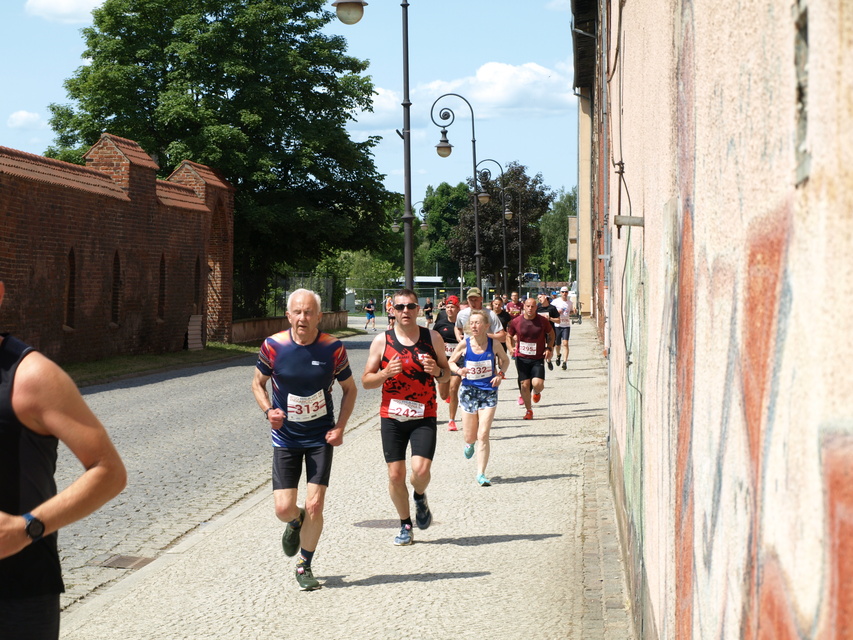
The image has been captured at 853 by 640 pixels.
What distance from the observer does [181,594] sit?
647 cm

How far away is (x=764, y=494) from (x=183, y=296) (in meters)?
34.8

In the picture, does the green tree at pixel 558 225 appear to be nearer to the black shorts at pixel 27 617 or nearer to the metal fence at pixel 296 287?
the metal fence at pixel 296 287

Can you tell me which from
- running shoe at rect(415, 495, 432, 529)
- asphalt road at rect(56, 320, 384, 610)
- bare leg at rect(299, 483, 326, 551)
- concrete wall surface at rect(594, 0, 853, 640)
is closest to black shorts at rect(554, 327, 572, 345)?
asphalt road at rect(56, 320, 384, 610)

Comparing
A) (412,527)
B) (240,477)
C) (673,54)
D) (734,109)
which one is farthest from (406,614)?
(240,477)

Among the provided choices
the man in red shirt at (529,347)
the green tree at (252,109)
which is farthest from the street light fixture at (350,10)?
the green tree at (252,109)

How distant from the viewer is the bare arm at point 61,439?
297 centimetres

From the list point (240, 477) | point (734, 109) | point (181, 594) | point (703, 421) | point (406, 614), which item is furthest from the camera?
point (240, 477)

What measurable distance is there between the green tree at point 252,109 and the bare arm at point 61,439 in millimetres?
39777

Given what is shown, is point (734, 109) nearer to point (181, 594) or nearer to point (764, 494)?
point (764, 494)

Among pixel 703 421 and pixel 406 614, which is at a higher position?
pixel 703 421

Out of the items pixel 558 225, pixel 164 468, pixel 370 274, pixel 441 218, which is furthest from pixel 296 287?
pixel 441 218

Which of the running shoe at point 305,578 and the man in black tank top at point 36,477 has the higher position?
the man in black tank top at point 36,477

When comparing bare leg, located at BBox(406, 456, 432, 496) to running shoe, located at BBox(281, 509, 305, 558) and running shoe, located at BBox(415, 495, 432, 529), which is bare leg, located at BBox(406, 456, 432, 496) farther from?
running shoe, located at BBox(281, 509, 305, 558)

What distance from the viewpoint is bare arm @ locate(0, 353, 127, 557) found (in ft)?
9.75
